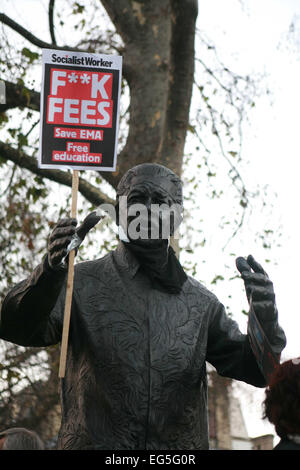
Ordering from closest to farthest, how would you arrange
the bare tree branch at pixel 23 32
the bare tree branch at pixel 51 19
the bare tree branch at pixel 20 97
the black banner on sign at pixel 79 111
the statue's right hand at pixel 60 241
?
the statue's right hand at pixel 60 241, the black banner on sign at pixel 79 111, the bare tree branch at pixel 20 97, the bare tree branch at pixel 23 32, the bare tree branch at pixel 51 19

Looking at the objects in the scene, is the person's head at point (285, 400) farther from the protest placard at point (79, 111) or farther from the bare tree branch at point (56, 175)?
the bare tree branch at point (56, 175)

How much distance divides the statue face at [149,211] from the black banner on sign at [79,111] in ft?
0.80

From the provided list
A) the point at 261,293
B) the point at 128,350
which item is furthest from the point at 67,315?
the point at 261,293

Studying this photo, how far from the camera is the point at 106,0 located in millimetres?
11516

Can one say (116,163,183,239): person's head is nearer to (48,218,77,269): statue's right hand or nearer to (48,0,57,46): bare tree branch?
(48,218,77,269): statue's right hand

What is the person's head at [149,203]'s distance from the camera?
Result: 445cm

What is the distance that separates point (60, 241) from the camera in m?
3.98

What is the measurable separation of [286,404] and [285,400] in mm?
17

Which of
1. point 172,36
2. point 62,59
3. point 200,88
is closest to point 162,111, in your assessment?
point 172,36

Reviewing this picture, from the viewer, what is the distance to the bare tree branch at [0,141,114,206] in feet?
36.0

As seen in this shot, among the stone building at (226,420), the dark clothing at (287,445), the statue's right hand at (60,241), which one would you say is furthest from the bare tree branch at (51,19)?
the dark clothing at (287,445)

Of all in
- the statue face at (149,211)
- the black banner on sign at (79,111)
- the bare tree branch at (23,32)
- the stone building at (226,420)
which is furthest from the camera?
the stone building at (226,420)

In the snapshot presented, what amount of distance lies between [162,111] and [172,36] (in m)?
1.13

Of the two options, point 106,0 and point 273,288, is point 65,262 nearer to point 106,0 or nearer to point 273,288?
point 273,288
